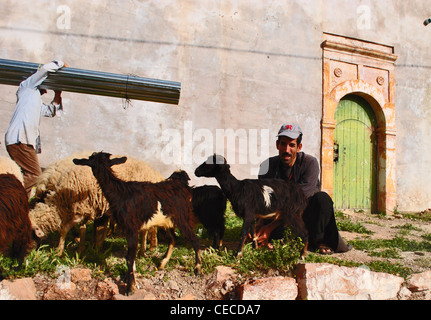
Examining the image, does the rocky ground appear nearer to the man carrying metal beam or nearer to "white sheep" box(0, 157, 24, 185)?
"white sheep" box(0, 157, 24, 185)

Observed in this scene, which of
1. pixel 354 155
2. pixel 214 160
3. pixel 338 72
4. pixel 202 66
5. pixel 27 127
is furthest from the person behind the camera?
pixel 354 155

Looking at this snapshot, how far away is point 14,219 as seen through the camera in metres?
3.29

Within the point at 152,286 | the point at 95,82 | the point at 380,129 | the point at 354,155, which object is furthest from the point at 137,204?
the point at 380,129

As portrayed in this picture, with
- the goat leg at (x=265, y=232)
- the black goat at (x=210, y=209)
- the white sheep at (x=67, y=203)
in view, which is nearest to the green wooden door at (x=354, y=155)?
the goat leg at (x=265, y=232)

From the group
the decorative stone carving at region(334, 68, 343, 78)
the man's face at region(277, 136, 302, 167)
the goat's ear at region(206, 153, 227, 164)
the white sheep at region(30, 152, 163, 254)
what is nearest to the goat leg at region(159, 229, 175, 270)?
the white sheep at region(30, 152, 163, 254)

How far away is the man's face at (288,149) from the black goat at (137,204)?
1.45 m

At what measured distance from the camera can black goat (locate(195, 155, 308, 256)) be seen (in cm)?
384

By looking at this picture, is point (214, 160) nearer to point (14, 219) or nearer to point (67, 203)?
point (67, 203)

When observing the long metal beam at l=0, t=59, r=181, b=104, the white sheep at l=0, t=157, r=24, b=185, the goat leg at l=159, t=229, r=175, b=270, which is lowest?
the goat leg at l=159, t=229, r=175, b=270

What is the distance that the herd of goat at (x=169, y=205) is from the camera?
3215mm

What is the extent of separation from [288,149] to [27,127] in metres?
3.38

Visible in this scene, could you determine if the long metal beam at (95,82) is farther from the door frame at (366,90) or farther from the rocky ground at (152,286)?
the door frame at (366,90)
